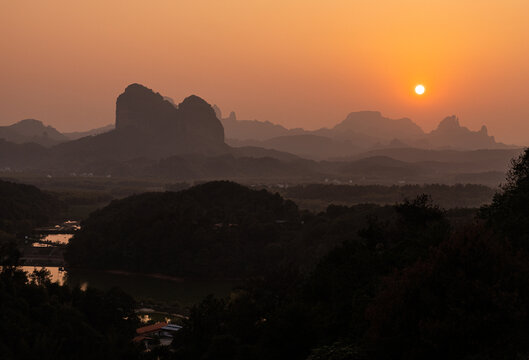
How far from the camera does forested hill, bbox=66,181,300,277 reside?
96375mm

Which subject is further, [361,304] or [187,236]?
[187,236]

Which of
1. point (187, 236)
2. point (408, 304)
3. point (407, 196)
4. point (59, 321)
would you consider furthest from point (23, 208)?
point (408, 304)

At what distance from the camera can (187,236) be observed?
102 metres

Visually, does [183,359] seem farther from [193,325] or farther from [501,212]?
[501,212]

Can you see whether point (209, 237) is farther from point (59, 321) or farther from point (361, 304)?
point (361, 304)

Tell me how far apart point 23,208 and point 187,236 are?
5479 centimetres

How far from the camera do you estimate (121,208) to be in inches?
4811

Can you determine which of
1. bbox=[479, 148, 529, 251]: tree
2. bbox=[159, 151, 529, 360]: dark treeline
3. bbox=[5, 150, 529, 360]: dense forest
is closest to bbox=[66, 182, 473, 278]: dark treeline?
bbox=[5, 150, 529, 360]: dense forest

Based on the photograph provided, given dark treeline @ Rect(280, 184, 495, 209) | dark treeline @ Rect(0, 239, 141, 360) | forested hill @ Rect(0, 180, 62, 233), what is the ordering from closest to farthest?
dark treeline @ Rect(0, 239, 141, 360) < forested hill @ Rect(0, 180, 62, 233) < dark treeline @ Rect(280, 184, 495, 209)

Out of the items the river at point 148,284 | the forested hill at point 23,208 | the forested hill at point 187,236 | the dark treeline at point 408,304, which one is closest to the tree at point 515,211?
the dark treeline at point 408,304

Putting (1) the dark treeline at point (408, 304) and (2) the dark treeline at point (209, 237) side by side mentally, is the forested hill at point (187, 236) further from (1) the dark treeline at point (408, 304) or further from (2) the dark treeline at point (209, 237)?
(1) the dark treeline at point (408, 304)

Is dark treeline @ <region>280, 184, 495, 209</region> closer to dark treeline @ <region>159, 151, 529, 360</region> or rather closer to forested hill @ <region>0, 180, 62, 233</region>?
forested hill @ <region>0, 180, 62, 233</region>

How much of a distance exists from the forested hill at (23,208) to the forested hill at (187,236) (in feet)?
55.1

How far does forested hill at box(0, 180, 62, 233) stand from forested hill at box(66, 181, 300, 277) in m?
16.8
